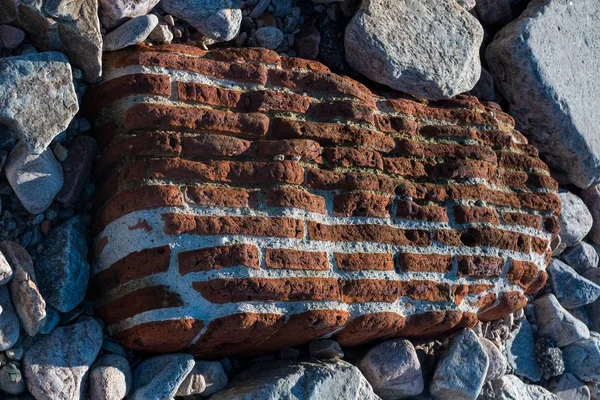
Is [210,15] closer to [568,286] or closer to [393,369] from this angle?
[393,369]

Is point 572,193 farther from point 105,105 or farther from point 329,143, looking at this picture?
point 105,105

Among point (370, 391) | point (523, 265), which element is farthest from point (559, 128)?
point (370, 391)

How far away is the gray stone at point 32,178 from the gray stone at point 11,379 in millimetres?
477

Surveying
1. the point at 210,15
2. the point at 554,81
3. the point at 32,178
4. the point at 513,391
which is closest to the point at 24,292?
the point at 32,178

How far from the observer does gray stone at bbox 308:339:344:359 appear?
2.64m

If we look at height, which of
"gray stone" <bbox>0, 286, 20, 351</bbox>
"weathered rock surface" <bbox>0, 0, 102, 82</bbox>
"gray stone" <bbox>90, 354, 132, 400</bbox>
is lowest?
"gray stone" <bbox>90, 354, 132, 400</bbox>

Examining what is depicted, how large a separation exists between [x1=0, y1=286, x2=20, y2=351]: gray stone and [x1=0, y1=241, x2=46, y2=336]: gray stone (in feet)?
0.06

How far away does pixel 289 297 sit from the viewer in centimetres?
243

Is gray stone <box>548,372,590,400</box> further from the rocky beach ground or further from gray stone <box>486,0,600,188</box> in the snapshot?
gray stone <box>486,0,600,188</box>

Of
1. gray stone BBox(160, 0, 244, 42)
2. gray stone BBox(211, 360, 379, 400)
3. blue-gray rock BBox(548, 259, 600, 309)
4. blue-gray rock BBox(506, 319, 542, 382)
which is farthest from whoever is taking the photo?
blue-gray rock BBox(548, 259, 600, 309)

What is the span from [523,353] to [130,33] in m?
2.14

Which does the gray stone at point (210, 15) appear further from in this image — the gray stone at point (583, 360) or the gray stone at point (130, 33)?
the gray stone at point (583, 360)

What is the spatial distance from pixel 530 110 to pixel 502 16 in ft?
1.65

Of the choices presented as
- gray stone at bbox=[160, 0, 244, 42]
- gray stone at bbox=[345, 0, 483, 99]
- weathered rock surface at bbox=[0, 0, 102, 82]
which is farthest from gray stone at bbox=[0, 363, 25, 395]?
gray stone at bbox=[345, 0, 483, 99]
